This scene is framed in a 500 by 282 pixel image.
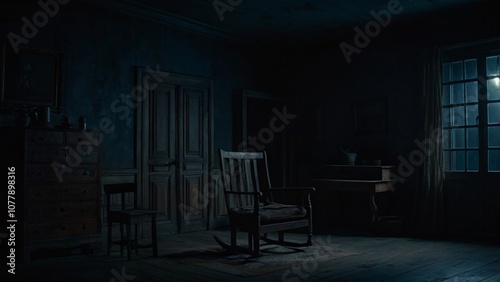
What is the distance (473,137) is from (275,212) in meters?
3.20

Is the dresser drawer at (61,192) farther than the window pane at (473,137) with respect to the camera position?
No

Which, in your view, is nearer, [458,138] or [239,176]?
[239,176]

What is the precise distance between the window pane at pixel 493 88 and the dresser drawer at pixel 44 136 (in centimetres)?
528

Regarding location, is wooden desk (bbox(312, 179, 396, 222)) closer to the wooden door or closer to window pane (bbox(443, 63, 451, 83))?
window pane (bbox(443, 63, 451, 83))

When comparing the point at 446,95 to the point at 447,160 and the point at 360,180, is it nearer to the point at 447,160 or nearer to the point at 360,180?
the point at 447,160

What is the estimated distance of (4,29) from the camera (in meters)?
4.94

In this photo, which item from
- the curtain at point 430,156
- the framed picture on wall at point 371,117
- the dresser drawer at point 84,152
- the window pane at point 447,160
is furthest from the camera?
the framed picture on wall at point 371,117

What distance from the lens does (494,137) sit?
19.4 feet

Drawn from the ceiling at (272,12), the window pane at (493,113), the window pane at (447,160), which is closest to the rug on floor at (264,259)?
the window pane at (447,160)

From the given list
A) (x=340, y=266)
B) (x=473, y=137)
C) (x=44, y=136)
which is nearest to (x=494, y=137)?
(x=473, y=137)

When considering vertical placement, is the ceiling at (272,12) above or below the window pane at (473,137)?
above

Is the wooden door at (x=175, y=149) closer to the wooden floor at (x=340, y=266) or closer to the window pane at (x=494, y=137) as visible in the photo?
the wooden floor at (x=340, y=266)

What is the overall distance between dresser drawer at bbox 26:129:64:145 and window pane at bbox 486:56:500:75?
5.33 m

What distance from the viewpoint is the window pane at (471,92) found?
611 centimetres
